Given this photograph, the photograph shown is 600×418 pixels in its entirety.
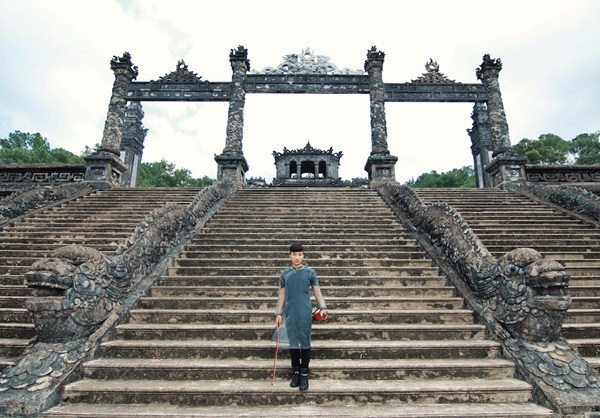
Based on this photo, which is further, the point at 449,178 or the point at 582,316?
the point at 449,178

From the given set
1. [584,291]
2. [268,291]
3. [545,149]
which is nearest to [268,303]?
[268,291]

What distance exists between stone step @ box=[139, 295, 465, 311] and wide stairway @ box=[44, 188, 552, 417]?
0.01 metres

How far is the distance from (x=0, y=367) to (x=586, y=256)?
7807 mm

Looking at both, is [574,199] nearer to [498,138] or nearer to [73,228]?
[498,138]

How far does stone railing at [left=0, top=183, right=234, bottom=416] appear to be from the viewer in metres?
2.68

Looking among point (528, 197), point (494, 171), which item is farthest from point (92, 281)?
point (494, 171)

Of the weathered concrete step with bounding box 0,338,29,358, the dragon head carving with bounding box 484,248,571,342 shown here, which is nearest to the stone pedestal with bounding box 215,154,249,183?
the weathered concrete step with bounding box 0,338,29,358

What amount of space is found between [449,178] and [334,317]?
40.8 m

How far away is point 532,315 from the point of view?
121 inches

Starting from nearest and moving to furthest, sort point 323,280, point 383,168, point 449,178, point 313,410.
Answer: point 313,410 < point 323,280 < point 383,168 < point 449,178

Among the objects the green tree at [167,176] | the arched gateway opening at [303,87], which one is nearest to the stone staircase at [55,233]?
the arched gateway opening at [303,87]

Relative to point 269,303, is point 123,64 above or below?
above

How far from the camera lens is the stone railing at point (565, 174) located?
394 inches

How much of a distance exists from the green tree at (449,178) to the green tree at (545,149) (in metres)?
8.02
